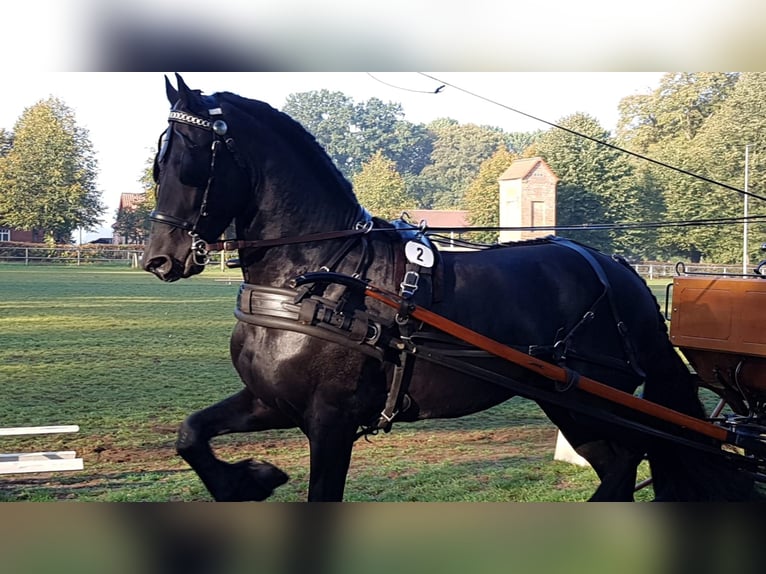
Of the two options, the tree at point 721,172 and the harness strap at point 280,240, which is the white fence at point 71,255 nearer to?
the harness strap at point 280,240

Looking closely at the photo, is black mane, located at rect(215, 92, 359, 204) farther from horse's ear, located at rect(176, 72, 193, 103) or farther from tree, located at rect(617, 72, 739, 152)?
tree, located at rect(617, 72, 739, 152)

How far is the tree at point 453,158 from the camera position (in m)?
5.25

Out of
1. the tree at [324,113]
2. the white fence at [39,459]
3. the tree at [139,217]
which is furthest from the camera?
the tree at [139,217]

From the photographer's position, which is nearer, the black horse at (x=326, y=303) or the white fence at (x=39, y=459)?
the black horse at (x=326, y=303)

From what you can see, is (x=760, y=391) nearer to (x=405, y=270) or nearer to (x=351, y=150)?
(x=405, y=270)

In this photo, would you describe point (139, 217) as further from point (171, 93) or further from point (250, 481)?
point (250, 481)

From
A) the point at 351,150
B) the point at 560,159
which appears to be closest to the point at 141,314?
the point at 351,150

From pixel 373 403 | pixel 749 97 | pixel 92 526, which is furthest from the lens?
pixel 749 97

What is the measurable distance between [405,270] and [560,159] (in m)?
2.51

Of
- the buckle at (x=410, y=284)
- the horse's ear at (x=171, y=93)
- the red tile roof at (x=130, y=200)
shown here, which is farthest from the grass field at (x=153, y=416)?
the horse's ear at (x=171, y=93)

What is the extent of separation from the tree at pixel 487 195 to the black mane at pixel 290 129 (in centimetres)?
222

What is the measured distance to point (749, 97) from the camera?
214 inches

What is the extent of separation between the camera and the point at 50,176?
5605mm

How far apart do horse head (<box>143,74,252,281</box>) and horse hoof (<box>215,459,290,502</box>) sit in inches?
37.9
